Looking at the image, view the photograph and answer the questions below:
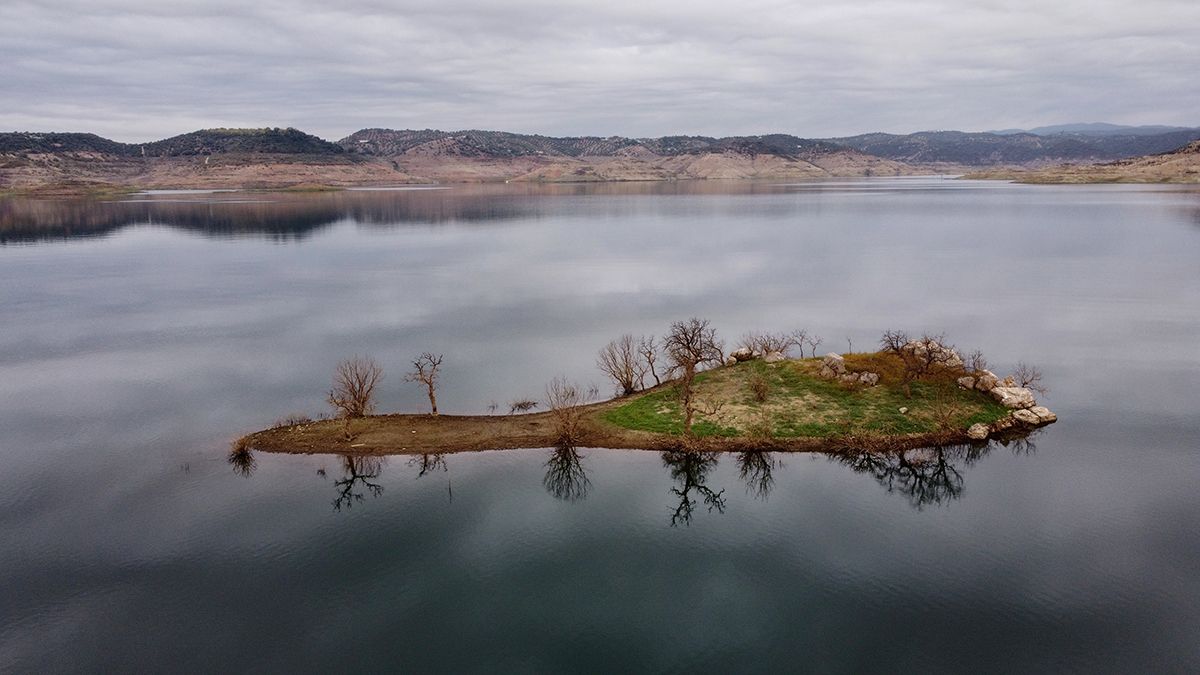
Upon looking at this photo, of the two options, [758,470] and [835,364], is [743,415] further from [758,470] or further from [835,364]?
[835,364]

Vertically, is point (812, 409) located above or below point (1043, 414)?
above

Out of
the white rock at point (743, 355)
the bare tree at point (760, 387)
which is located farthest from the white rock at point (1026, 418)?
the white rock at point (743, 355)

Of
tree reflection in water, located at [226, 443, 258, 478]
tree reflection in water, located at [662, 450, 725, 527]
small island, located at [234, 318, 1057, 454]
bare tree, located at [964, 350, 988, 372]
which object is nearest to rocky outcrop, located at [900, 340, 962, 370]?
small island, located at [234, 318, 1057, 454]

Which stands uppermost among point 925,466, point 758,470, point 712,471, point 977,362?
point 977,362

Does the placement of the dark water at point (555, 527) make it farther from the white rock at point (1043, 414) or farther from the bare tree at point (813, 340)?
the bare tree at point (813, 340)

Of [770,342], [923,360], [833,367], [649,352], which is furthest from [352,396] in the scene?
[923,360]

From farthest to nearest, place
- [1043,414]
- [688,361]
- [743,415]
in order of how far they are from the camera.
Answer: [1043,414], [743,415], [688,361]

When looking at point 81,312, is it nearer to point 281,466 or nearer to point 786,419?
point 281,466

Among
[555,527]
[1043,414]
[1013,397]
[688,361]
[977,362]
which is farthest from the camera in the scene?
[977,362]
